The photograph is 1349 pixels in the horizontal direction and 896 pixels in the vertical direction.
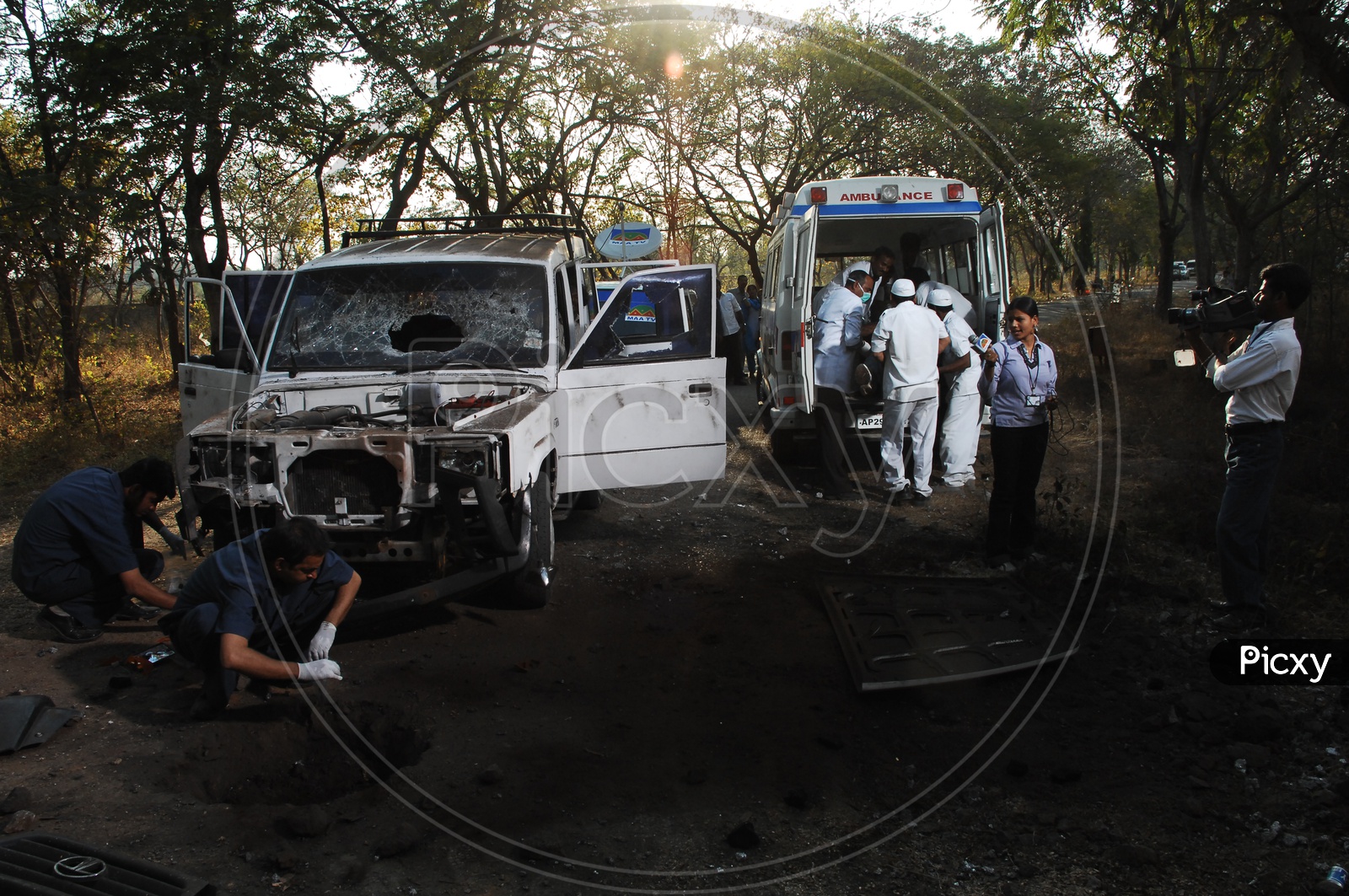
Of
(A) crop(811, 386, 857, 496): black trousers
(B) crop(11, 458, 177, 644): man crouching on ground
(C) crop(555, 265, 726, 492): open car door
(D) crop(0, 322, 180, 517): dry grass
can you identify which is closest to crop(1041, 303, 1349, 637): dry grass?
(A) crop(811, 386, 857, 496): black trousers

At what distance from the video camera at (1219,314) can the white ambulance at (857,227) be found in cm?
334

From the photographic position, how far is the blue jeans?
4.72 meters

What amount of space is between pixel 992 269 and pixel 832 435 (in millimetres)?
2138

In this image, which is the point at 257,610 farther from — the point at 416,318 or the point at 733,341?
the point at 733,341

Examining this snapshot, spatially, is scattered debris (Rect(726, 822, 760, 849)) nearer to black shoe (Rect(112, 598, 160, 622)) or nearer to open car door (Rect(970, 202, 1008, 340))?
black shoe (Rect(112, 598, 160, 622))

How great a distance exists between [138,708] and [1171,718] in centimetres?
448

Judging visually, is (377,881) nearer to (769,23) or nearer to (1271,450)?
(1271,450)

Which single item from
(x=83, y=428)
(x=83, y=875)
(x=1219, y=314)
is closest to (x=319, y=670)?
(x=83, y=875)

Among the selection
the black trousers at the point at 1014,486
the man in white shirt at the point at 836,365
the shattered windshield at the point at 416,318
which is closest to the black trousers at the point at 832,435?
the man in white shirt at the point at 836,365

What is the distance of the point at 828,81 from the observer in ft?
62.2

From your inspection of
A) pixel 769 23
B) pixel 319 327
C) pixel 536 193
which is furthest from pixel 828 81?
pixel 319 327

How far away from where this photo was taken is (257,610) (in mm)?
4242

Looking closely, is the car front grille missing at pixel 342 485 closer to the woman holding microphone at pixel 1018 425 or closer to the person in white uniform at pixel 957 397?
the woman holding microphone at pixel 1018 425

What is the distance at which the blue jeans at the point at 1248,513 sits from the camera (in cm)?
472
